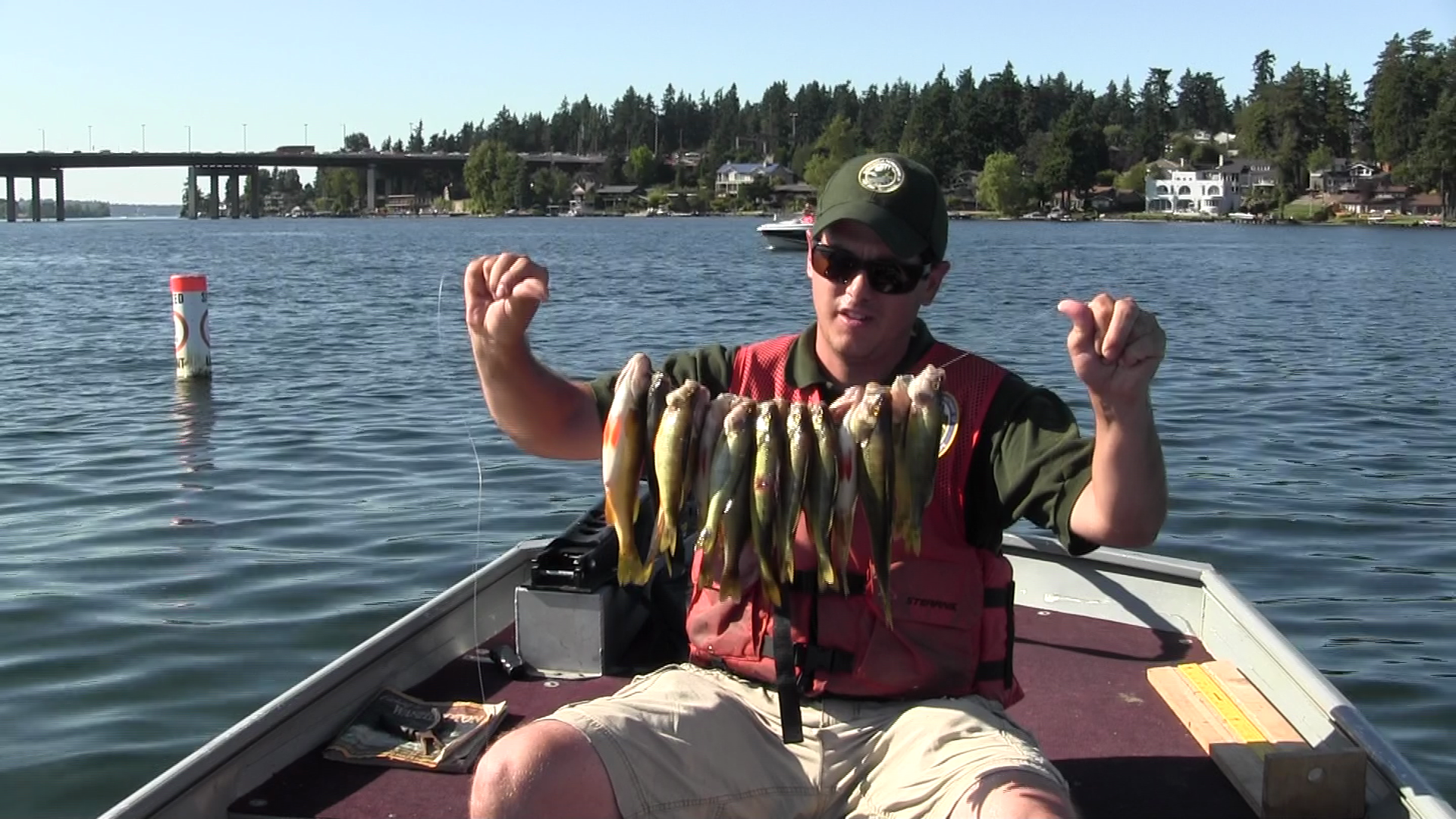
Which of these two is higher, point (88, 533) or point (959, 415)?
point (959, 415)

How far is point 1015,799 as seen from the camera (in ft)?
12.5

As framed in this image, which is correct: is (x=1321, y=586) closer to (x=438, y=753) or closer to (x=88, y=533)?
(x=438, y=753)

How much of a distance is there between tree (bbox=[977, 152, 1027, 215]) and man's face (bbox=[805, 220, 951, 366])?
16697 cm

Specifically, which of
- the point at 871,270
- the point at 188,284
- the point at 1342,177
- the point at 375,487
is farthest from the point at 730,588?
the point at 1342,177

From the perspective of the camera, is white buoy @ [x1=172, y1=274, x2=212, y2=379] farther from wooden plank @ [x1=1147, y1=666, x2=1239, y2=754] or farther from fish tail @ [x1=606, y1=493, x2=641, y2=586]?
fish tail @ [x1=606, y1=493, x2=641, y2=586]

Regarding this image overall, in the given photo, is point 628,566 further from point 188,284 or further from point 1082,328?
point 188,284

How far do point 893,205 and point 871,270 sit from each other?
0.22 metres

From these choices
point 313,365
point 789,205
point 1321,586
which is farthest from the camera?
point 789,205

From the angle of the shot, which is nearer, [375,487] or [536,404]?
[536,404]

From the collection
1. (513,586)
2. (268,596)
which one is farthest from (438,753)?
(268,596)

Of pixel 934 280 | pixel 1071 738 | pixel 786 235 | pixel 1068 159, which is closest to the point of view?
pixel 934 280

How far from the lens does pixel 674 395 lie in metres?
4.04

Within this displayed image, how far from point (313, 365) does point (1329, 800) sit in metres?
22.6

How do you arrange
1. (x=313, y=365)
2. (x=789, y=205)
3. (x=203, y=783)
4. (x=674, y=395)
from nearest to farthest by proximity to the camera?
1. (x=674, y=395)
2. (x=203, y=783)
3. (x=313, y=365)
4. (x=789, y=205)
